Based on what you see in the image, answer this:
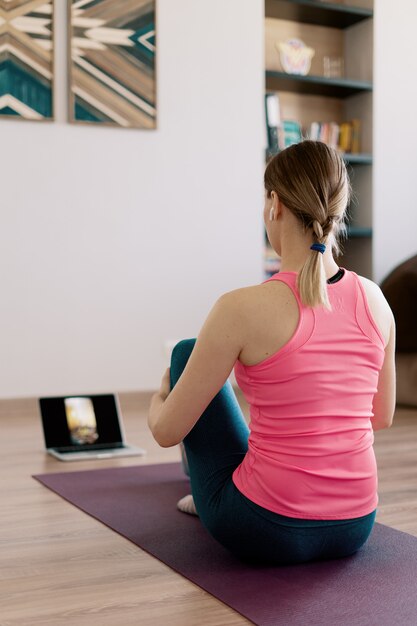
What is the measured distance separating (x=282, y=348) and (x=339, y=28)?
4.22m

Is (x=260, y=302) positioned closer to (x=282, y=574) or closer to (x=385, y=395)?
(x=385, y=395)

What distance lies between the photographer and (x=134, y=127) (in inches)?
176

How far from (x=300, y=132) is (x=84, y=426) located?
2.65 m

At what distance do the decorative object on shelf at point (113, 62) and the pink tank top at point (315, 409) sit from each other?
2926 mm

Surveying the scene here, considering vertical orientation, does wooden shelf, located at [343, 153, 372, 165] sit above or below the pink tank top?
above

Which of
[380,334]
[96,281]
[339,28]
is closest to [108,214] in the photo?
[96,281]

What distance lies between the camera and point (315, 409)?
166 cm

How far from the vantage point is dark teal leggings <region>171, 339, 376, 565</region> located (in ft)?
5.64

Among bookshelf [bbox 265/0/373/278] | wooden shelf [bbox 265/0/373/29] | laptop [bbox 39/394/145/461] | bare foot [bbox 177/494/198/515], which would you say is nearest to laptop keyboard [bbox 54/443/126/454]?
laptop [bbox 39/394/145/461]

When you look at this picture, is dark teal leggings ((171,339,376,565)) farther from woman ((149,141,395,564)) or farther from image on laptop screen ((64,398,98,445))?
→ image on laptop screen ((64,398,98,445))

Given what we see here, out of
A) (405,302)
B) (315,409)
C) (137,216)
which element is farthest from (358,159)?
(315,409)

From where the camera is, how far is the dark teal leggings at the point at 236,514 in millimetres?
1718

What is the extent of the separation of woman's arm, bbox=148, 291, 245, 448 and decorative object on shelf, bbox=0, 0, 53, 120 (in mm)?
2872

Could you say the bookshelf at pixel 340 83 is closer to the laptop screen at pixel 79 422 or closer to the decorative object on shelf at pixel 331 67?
the decorative object on shelf at pixel 331 67
